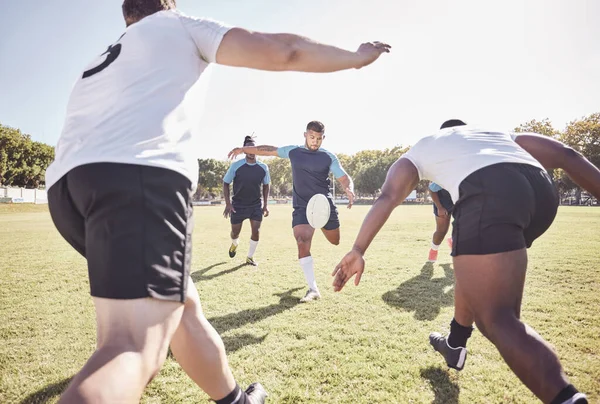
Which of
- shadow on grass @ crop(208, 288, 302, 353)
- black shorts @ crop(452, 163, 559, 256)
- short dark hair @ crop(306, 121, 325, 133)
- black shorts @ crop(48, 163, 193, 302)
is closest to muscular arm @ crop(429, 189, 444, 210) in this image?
short dark hair @ crop(306, 121, 325, 133)

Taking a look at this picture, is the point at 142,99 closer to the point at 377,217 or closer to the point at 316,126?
the point at 377,217

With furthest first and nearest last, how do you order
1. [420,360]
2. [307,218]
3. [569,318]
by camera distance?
[307,218] < [569,318] < [420,360]

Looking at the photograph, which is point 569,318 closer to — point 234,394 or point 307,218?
point 307,218

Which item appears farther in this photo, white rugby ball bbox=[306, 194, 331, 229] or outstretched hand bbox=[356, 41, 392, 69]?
white rugby ball bbox=[306, 194, 331, 229]

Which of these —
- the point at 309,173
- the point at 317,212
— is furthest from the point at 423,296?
the point at 309,173

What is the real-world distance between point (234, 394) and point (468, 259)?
1.64 m

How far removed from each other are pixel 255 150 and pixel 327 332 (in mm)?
3349

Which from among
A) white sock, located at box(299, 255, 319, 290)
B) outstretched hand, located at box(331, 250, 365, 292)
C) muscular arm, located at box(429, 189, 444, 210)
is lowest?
white sock, located at box(299, 255, 319, 290)

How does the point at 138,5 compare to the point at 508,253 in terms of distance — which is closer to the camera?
the point at 138,5

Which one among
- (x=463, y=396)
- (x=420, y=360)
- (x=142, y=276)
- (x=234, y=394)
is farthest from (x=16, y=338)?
(x=463, y=396)

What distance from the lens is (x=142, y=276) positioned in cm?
124

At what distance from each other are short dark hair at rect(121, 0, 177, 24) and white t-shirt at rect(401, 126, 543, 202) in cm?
181

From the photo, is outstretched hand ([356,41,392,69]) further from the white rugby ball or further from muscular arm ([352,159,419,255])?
the white rugby ball

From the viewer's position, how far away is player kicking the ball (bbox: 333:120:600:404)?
173 centimetres
